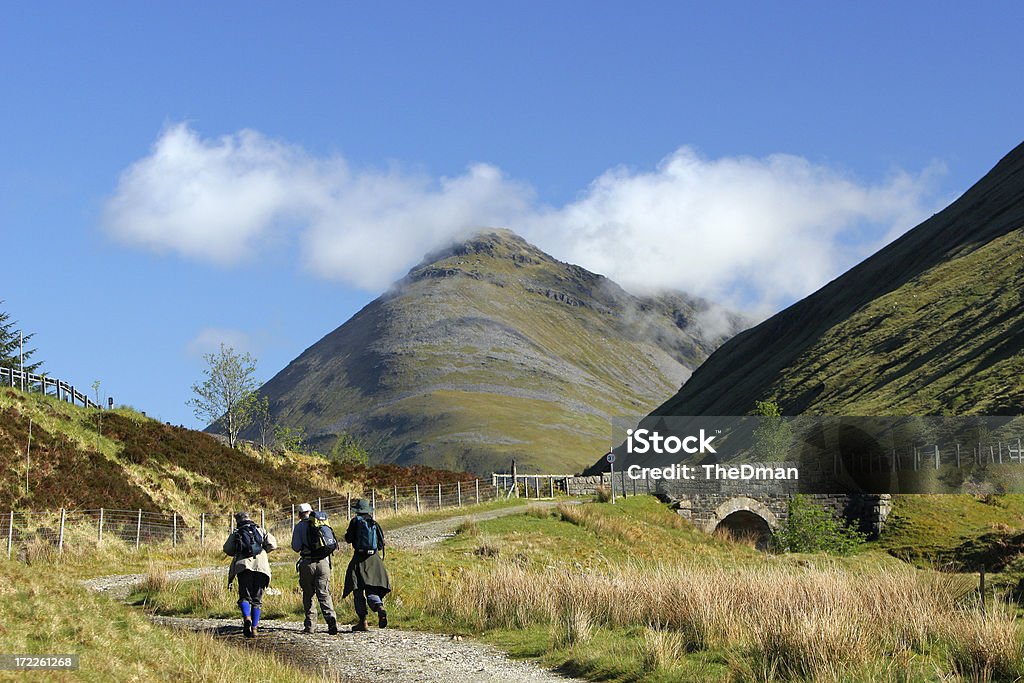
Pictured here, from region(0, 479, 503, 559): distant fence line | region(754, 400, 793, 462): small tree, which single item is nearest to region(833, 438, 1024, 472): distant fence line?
region(754, 400, 793, 462): small tree

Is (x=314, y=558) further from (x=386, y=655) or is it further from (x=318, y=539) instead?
(x=386, y=655)

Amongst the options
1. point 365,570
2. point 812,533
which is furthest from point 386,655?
point 812,533

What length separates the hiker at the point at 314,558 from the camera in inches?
665

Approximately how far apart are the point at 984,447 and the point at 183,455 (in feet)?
134

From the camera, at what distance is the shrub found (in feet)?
156

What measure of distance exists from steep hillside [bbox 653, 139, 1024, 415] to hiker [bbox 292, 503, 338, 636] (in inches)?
2728

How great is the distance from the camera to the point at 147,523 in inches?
1452

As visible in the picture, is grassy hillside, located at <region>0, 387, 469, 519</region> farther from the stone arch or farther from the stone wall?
the stone arch

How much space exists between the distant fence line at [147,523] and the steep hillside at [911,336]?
47903 millimetres

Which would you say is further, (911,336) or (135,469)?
(911,336)

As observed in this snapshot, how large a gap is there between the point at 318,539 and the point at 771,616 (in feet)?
22.8

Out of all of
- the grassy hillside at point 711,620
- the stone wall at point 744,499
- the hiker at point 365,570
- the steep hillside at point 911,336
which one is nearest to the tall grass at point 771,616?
the grassy hillside at point 711,620

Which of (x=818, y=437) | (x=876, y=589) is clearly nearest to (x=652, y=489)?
(x=818, y=437)

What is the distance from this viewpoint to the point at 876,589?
52.5 ft
